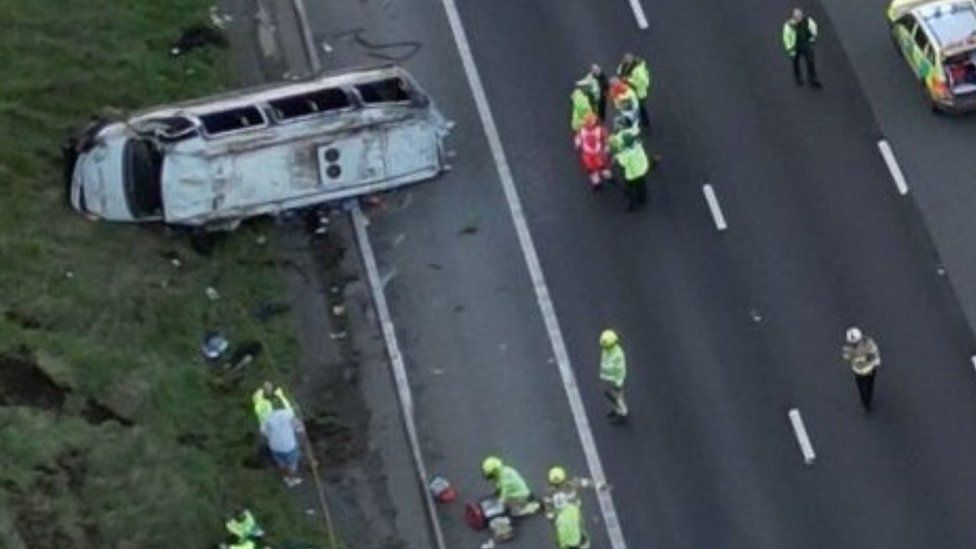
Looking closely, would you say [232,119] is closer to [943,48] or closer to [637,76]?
[637,76]

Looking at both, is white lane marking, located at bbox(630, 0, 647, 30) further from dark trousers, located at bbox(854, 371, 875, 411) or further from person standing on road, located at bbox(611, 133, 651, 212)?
dark trousers, located at bbox(854, 371, 875, 411)

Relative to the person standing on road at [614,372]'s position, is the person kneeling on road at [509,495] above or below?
below

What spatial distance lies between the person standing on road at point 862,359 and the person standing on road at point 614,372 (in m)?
3.39

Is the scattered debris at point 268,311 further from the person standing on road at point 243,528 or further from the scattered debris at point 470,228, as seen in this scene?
the person standing on road at point 243,528

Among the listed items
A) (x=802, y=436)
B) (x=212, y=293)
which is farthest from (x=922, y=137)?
(x=212, y=293)

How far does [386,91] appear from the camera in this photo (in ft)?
155

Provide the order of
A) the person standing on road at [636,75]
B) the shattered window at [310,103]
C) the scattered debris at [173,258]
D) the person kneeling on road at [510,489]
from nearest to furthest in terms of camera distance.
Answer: the person kneeling on road at [510,489], the scattered debris at [173,258], the shattered window at [310,103], the person standing on road at [636,75]

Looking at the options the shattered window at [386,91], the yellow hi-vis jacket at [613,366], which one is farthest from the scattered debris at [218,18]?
the yellow hi-vis jacket at [613,366]

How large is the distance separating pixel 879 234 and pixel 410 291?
7.56 m

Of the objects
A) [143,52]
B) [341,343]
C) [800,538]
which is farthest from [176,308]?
[800,538]

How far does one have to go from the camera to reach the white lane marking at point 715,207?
4688 centimetres

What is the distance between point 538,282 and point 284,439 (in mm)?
5647

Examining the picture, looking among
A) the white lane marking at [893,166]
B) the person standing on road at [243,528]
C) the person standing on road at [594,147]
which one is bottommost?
the person standing on road at [243,528]

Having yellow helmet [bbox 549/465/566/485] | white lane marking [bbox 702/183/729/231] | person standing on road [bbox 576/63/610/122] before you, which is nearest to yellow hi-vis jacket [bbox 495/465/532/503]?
yellow helmet [bbox 549/465/566/485]
